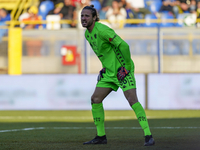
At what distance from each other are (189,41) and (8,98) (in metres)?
5.68

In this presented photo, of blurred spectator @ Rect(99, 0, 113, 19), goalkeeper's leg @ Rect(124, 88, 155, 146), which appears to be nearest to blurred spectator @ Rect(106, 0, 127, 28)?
blurred spectator @ Rect(99, 0, 113, 19)

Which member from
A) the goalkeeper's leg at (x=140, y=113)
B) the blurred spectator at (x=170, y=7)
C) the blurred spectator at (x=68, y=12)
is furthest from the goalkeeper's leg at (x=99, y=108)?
the blurred spectator at (x=170, y=7)

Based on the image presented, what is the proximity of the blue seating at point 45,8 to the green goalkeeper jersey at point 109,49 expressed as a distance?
455 inches

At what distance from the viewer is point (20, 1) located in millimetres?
17016

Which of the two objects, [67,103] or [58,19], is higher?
[58,19]

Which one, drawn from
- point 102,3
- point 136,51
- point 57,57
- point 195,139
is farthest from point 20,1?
point 195,139

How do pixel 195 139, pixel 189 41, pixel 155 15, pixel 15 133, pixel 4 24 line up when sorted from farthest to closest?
pixel 155 15 < pixel 4 24 < pixel 189 41 < pixel 15 133 < pixel 195 139

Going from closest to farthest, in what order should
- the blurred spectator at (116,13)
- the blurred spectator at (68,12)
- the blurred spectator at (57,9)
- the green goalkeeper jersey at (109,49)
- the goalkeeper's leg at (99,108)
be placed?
the green goalkeeper jersey at (109,49) → the goalkeeper's leg at (99,108) → the blurred spectator at (116,13) → the blurred spectator at (68,12) → the blurred spectator at (57,9)

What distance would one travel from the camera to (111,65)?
205 inches

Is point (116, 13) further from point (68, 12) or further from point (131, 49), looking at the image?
point (131, 49)

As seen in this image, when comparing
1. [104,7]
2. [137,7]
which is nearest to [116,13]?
[104,7]

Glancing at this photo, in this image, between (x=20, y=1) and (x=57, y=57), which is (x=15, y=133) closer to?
(x=57, y=57)

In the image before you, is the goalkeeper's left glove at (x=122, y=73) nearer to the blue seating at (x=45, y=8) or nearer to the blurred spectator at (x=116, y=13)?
the blurred spectator at (x=116, y=13)

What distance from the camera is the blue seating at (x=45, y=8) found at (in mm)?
16547
